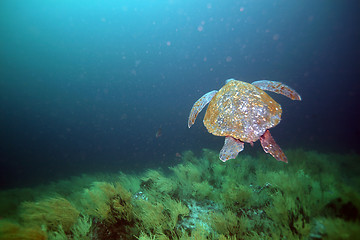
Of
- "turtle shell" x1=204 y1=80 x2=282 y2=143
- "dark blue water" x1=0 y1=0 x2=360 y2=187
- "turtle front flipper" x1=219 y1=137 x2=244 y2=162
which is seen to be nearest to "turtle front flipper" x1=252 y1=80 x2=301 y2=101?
"turtle shell" x1=204 y1=80 x2=282 y2=143

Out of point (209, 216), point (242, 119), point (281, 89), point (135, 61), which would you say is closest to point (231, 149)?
point (242, 119)

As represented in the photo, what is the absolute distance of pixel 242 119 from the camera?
8.75ft

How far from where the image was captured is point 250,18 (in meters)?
53.8

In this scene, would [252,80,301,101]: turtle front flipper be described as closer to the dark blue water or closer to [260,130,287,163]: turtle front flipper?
[260,130,287,163]: turtle front flipper

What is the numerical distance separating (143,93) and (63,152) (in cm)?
4364

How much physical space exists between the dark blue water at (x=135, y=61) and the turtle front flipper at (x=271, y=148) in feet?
136

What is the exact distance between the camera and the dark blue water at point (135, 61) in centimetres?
5034

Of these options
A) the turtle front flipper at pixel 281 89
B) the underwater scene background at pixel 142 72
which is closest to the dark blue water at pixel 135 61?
the underwater scene background at pixel 142 72

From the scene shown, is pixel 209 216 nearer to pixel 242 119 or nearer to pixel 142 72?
pixel 242 119

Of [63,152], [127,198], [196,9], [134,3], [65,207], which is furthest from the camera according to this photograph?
[134,3]

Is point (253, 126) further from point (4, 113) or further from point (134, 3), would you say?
point (4, 113)

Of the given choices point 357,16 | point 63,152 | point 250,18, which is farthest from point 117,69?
point 357,16

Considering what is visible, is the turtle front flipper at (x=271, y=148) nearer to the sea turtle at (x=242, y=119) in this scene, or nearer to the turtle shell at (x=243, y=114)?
the sea turtle at (x=242, y=119)

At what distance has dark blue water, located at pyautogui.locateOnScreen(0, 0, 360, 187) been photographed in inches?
1982
